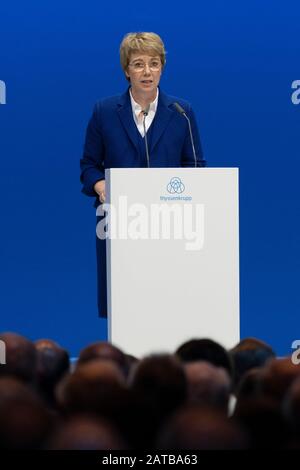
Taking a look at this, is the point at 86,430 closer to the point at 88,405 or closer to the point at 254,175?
the point at 88,405

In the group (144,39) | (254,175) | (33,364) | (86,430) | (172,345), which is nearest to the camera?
(86,430)

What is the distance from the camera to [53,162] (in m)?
5.64

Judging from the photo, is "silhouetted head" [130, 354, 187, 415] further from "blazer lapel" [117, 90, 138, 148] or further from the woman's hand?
"blazer lapel" [117, 90, 138, 148]

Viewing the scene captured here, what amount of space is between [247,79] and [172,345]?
2.82m

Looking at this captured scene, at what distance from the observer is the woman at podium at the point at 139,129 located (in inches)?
140

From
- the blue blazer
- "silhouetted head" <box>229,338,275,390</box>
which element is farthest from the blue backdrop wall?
"silhouetted head" <box>229,338,275,390</box>

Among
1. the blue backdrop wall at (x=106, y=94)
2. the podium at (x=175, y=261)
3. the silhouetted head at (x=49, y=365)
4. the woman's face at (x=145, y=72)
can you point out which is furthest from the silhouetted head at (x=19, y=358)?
the blue backdrop wall at (x=106, y=94)

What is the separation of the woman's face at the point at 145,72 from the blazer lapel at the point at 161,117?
6cm

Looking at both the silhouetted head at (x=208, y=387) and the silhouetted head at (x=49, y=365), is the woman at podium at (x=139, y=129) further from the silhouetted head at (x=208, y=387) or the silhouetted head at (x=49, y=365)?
the silhouetted head at (x=208, y=387)

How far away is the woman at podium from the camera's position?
11.7 feet

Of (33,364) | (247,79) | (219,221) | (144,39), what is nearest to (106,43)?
(247,79)

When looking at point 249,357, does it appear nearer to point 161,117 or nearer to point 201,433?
point 201,433

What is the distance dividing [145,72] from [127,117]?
19 cm

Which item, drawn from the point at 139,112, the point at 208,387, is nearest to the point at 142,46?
the point at 139,112
